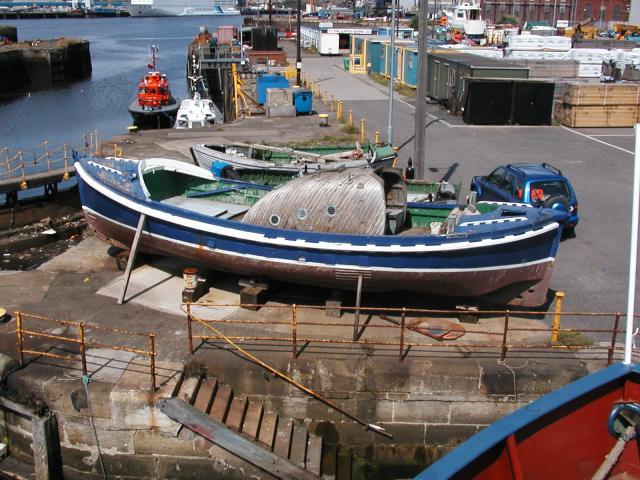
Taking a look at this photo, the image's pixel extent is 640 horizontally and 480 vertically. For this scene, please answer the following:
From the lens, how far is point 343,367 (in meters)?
11.0

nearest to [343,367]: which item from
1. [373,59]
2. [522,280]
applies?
[522,280]

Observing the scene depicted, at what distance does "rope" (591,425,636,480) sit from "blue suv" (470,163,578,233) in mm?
9297

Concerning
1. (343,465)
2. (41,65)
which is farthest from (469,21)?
(343,465)

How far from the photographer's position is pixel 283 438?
35.0 ft

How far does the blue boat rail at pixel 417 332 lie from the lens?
37.1 ft

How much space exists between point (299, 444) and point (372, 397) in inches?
54.8

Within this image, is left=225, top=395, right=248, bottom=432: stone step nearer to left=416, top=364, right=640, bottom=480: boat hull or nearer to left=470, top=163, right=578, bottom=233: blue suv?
left=416, top=364, right=640, bottom=480: boat hull

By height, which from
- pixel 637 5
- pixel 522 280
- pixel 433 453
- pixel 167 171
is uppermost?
pixel 637 5

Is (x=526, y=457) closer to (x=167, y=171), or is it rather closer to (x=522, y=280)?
(x=522, y=280)

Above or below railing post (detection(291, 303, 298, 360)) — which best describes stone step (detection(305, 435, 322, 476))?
below

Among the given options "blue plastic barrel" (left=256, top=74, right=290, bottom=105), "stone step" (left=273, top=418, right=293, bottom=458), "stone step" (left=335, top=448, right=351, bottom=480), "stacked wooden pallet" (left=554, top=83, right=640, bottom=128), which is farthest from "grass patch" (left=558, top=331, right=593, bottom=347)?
"blue plastic barrel" (left=256, top=74, right=290, bottom=105)

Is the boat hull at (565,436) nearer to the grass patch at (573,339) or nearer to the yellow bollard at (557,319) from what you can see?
the yellow bollard at (557,319)

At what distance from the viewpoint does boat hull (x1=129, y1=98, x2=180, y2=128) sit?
4120cm

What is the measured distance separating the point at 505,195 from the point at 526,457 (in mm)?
11308
